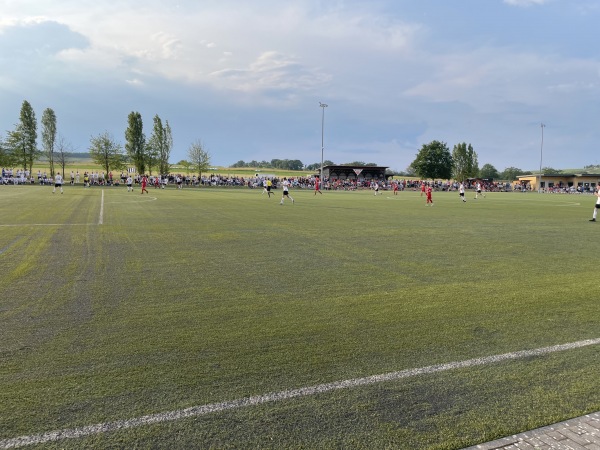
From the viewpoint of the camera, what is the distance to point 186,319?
16.7ft

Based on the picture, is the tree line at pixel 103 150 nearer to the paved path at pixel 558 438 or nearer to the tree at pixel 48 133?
the tree at pixel 48 133

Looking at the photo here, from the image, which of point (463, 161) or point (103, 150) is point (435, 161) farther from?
point (103, 150)

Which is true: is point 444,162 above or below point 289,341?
A: above

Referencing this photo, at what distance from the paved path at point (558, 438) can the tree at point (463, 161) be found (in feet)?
402

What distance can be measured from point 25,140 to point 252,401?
81.7 metres

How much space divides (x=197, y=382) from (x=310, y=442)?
1.22 meters

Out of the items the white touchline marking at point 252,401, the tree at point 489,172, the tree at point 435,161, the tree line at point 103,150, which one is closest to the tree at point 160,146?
the tree line at point 103,150

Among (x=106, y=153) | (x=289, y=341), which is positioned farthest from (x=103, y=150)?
(x=289, y=341)

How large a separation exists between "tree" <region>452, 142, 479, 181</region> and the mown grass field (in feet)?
384

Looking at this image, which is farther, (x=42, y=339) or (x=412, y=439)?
(x=42, y=339)

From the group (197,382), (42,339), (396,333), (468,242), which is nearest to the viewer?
(197,382)

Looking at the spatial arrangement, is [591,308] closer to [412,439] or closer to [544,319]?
[544,319]

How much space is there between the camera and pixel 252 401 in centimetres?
331

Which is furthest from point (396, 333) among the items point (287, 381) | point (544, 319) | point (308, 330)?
point (544, 319)
